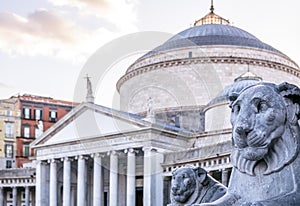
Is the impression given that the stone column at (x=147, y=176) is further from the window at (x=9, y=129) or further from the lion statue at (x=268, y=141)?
the lion statue at (x=268, y=141)

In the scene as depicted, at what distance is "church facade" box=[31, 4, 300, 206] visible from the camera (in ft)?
169

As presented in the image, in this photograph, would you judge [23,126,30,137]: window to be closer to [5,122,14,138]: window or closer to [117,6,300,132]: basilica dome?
[5,122,14,138]: window

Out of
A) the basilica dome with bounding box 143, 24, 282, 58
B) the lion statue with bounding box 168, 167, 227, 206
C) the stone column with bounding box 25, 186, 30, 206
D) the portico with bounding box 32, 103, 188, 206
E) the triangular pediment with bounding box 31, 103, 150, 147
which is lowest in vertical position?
the lion statue with bounding box 168, 167, 227, 206

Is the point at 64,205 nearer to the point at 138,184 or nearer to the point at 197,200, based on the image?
the point at 138,184

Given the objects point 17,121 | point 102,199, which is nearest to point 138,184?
point 102,199

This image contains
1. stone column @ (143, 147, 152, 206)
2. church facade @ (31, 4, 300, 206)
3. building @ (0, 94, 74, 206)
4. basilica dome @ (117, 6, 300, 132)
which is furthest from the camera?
building @ (0, 94, 74, 206)

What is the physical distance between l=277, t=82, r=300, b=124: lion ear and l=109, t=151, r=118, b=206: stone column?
49.1 meters

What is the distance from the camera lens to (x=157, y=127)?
5181cm

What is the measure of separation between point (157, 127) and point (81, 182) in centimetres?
936

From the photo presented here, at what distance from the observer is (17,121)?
85.1 metres

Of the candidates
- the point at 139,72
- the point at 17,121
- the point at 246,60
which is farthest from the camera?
the point at 17,121

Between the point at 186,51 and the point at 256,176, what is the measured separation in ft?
203

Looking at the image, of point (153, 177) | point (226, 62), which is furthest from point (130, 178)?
point (226, 62)

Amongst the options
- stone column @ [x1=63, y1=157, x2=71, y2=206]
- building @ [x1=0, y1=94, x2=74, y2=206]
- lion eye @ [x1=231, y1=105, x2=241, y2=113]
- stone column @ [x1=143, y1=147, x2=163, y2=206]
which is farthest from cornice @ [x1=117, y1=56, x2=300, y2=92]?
lion eye @ [x1=231, y1=105, x2=241, y2=113]
